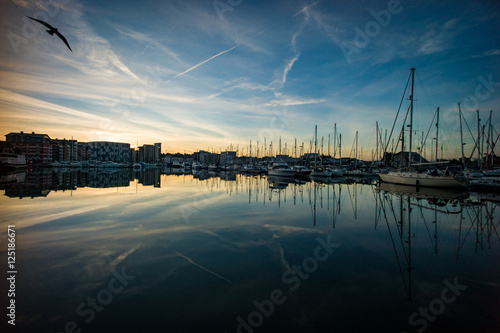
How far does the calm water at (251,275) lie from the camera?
5203 mm

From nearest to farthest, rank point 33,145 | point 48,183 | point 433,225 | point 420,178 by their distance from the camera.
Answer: point 433,225 < point 420,178 < point 48,183 < point 33,145

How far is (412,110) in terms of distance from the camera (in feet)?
110

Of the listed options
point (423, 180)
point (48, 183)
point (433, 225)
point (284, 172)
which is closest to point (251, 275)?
point (433, 225)

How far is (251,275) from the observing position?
718cm

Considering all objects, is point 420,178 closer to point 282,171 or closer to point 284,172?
point 284,172

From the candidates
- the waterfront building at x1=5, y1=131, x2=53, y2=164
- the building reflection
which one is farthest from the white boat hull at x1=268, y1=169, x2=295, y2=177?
the waterfront building at x1=5, y1=131, x2=53, y2=164

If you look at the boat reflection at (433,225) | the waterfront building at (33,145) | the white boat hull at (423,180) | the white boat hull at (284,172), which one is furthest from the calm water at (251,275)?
the waterfront building at (33,145)

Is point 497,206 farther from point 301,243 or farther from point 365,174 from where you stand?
point 365,174

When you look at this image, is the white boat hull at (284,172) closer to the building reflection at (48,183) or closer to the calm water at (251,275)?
the building reflection at (48,183)

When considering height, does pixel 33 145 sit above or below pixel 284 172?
above

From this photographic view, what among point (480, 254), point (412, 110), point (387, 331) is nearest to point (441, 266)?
point (480, 254)

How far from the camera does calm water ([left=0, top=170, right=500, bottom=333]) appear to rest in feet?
17.1

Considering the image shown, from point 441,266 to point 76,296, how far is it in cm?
1112

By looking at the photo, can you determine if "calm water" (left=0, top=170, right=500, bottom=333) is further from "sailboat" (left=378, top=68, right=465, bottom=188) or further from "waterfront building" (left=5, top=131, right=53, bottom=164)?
"waterfront building" (left=5, top=131, right=53, bottom=164)
